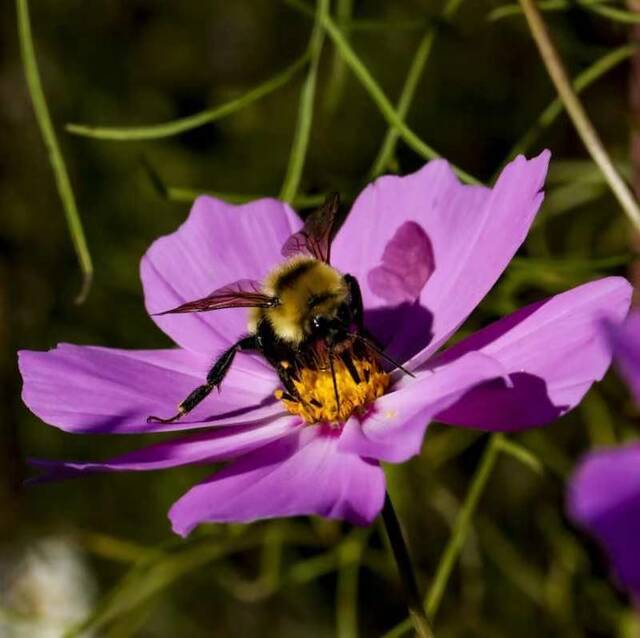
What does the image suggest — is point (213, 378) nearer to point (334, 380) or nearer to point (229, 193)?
point (334, 380)

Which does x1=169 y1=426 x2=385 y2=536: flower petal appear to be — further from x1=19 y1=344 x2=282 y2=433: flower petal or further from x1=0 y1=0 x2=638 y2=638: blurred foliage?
x1=0 y1=0 x2=638 y2=638: blurred foliage

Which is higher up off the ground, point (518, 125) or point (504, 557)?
point (518, 125)

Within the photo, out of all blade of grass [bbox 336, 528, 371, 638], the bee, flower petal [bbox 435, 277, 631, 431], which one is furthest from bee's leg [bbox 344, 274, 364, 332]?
blade of grass [bbox 336, 528, 371, 638]

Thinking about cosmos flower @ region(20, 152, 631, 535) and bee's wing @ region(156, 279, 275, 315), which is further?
bee's wing @ region(156, 279, 275, 315)

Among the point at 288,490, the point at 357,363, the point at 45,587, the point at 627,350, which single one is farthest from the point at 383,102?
the point at 45,587

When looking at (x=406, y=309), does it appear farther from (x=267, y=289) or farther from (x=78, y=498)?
(x=78, y=498)

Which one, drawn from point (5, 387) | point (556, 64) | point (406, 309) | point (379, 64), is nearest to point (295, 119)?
point (379, 64)

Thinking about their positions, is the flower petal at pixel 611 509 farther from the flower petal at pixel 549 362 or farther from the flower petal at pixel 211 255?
the flower petal at pixel 211 255
